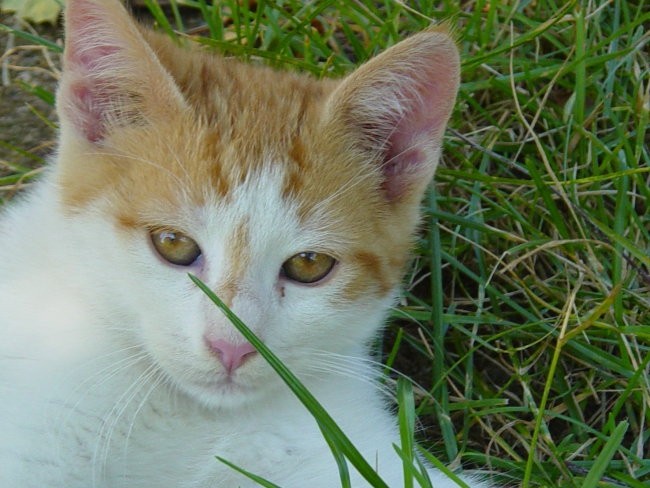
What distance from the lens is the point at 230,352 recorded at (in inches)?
72.8

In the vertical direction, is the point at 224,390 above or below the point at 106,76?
below

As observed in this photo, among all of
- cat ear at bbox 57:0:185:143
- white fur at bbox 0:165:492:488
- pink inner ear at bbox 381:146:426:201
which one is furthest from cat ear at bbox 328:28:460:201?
cat ear at bbox 57:0:185:143

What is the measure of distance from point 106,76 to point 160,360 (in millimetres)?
661

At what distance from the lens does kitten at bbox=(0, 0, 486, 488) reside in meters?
1.91

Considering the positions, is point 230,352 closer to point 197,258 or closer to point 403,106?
point 197,258

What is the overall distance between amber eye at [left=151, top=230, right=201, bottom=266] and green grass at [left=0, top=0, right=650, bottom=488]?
87 cm

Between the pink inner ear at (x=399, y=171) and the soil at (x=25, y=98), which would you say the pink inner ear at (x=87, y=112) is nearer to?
the pink inner ear at (x=399, y=171)

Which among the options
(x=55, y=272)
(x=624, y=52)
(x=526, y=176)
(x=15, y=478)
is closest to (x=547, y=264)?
(x=526, y=176)

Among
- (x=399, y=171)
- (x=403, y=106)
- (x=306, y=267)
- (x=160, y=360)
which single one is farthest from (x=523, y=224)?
(x=160, y=360)

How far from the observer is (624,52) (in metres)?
A: 2.92

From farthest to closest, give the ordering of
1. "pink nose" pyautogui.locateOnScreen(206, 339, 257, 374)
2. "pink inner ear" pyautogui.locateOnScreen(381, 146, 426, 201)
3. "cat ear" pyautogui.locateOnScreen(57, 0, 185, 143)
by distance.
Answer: "pink inner ear" pyautogui.locateOnScreen(381, 146, 426, 201), "cat ear" pyautogui.locateOnScreen(57, 0, 185, 143), "pink nose" pyautogui.locateOnScreen(206, 339, 257, 374)

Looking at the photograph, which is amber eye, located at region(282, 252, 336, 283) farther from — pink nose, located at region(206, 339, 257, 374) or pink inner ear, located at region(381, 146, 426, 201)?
pink inner ear, located at region(381, 146, 426, 201)

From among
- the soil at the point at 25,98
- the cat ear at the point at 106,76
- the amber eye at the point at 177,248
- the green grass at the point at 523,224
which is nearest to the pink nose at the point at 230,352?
the amber eye at the point at 177,248

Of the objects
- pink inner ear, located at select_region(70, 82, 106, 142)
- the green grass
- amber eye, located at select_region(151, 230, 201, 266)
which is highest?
pink inner ear, located at select_region(70, 82, 106, 142)
